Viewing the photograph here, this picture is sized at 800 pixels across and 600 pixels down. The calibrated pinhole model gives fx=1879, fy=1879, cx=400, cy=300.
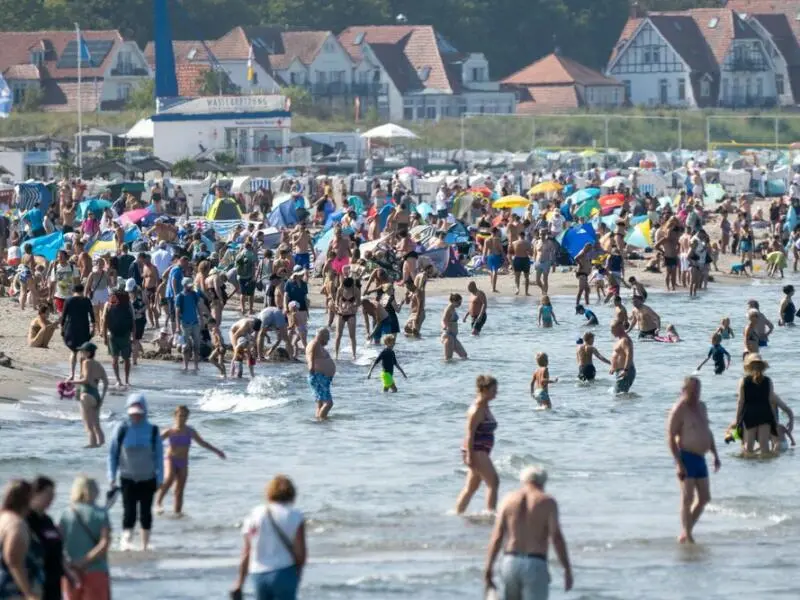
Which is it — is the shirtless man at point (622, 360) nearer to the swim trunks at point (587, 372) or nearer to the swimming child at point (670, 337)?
the swim trunks at point (587, 372)

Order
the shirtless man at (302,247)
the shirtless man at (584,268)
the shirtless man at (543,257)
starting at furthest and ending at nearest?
the shirtless man at (302,247)
the shirtless man at (543,257)
the shirtless man at (584,268)

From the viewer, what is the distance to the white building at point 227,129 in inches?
2335

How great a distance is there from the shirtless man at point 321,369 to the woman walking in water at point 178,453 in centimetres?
451

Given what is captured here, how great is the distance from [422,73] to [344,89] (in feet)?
13.4

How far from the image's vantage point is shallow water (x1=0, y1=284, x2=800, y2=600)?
11.8m

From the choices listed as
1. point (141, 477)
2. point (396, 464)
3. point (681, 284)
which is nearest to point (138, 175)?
point (681, 284)

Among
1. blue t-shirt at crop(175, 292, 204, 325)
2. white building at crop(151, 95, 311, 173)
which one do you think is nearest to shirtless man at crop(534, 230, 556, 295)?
blue t-shirt at crop(175, 292, 204, 325)

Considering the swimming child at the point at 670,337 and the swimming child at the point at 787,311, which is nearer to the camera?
the swimming child at the point at 670,337

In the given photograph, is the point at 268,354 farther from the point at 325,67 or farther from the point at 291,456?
the point at 325,67

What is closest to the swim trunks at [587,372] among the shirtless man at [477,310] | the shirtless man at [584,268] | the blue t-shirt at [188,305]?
the blue t-shirt at [188,305]

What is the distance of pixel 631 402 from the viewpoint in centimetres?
2038

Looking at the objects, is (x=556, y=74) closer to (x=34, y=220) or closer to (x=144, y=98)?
(x=144, y=98)

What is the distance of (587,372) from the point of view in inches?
834

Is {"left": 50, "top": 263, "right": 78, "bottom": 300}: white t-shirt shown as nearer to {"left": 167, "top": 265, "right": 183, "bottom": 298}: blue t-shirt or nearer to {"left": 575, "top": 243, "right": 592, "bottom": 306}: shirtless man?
{"left": 167, "top": 265, "right": 183, "bottom": 298}: blue t-shirt
